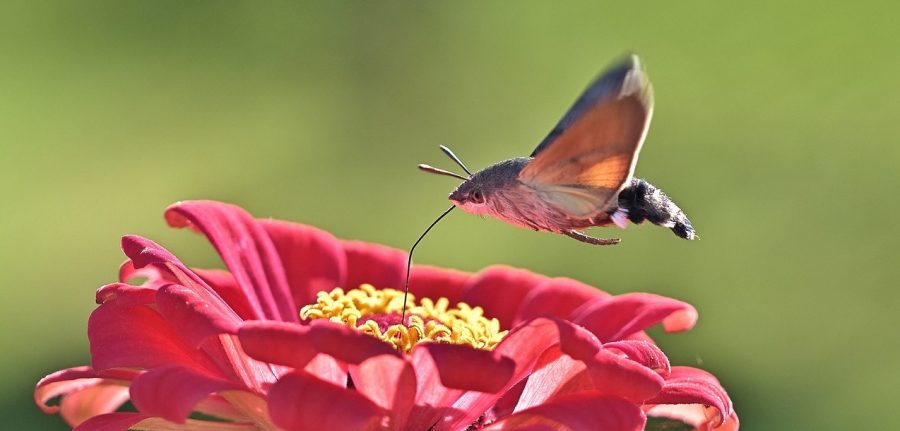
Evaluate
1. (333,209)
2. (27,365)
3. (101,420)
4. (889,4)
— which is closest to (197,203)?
(101,420)

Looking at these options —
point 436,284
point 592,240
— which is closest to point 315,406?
point 592,240

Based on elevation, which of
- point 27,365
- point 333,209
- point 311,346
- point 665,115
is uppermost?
point 311,346

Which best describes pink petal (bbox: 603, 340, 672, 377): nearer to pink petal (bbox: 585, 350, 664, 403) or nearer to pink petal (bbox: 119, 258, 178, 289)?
pink petal (bbox: 585, 350, 664, 403)

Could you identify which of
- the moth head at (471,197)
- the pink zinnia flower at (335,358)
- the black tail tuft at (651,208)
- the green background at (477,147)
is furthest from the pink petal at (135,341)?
the green background at (477,147)

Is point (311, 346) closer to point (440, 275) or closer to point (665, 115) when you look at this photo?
point (440, 275)

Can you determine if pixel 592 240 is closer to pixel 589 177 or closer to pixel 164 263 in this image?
pixel 589 177

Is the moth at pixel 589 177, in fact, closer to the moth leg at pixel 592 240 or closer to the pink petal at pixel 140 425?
the moth leg at pixel 592 240

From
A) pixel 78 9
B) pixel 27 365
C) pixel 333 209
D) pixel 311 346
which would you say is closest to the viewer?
pixel 311 346
